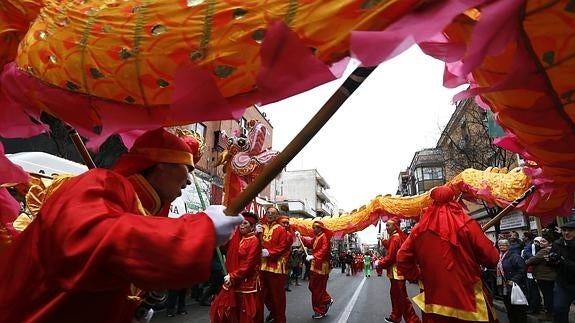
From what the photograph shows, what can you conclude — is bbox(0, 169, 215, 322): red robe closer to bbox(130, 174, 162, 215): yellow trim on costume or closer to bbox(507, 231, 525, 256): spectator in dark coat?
bbox(130, 174, 162, 215): yellow trim on costume

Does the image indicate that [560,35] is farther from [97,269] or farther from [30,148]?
[30,148]

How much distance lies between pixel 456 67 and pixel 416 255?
163 inches

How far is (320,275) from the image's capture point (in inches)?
437

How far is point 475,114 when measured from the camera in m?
19.3

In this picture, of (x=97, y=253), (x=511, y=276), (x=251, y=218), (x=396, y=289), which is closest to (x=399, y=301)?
(x=396, y=289)

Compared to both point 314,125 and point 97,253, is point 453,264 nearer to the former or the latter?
point 314,125

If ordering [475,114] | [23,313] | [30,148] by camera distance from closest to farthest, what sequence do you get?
[23,313]
[30,148]
[475,114]

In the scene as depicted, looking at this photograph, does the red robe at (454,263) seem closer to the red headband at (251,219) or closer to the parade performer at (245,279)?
the parade performer at (245,279)

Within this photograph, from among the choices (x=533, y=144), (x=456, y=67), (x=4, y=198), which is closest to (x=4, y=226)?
(x=4, y=198)

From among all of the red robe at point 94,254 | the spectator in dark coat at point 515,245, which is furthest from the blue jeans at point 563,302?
the red robe at point 94,254

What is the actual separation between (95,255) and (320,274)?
10273 mm

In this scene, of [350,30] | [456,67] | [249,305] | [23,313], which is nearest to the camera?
[350,30]

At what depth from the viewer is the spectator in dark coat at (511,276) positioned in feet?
26.2

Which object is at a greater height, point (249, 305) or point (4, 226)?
point (4, 226)
